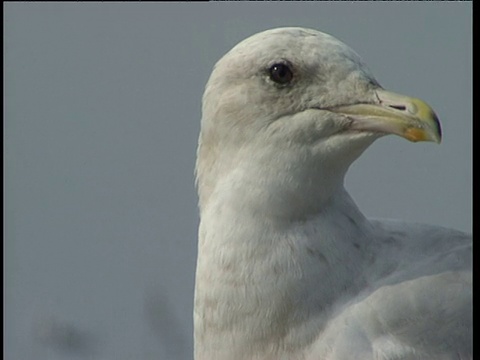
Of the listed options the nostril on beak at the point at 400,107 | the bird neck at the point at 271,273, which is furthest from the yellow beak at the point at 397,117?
the bird neck at the point at 271,273

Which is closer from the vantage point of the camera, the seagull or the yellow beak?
the yellow beak

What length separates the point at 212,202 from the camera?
11.8 feet

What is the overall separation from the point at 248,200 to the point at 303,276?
25cm

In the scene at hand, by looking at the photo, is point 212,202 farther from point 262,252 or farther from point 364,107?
point 364,107

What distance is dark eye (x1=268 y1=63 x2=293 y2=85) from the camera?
11.4 feet

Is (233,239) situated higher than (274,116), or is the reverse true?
(274,116)

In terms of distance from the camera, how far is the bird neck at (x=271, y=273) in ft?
11.3

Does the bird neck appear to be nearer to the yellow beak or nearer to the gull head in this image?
the gull head

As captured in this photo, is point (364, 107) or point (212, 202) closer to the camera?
point (364, 107)

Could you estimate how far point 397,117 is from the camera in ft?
10.9

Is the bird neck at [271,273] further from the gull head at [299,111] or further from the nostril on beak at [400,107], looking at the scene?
the nostril on beak at [400,107]

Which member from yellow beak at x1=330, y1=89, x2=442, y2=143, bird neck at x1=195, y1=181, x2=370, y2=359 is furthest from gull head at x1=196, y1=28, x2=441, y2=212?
bird neck at x1=195, y1=181, x2=370, y2=359

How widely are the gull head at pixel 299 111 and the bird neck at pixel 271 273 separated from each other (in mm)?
108
